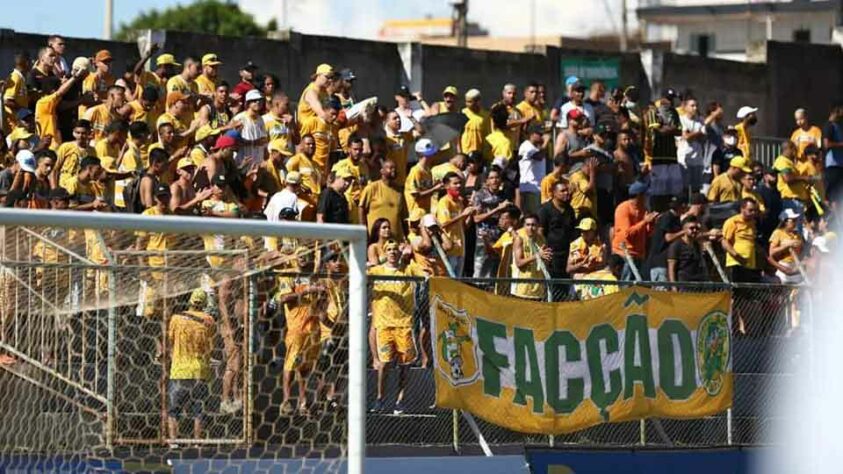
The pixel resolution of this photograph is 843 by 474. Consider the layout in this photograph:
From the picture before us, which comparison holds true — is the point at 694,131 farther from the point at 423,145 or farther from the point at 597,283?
the point at 597,283

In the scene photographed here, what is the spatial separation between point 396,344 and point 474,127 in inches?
257

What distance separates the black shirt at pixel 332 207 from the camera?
16266 millimetres

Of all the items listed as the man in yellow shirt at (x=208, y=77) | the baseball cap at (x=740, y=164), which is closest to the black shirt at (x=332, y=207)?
the man in yellow shirt at (x=208, y=77)

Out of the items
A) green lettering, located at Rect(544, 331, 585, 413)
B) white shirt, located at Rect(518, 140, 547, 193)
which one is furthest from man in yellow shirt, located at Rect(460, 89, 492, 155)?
green lettering, located at Rect(544, 331, 585, 413)

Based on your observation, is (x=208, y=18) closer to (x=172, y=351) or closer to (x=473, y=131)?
(x=473, y=131)

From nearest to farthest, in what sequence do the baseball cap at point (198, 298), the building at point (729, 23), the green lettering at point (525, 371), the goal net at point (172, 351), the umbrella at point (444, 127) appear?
1. the goal net at point (172, 351)
2. the baseball cap at point (198, 298)
3. the green lettering at point (525, 371)
4. the umbrella at point (444, 127)
5. the building at point (729, 23)

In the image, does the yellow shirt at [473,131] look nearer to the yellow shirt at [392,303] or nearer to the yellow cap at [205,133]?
the yellow cap at [205,133]

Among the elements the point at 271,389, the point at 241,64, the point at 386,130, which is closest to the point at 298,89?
the point at 241,64

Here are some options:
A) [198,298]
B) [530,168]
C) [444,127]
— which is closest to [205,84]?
[444,127]

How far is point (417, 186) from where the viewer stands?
17516 millimetres

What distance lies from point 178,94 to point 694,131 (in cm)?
685

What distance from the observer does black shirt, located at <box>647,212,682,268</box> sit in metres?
17.4

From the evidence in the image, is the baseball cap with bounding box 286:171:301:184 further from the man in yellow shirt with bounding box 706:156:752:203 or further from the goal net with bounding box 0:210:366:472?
the man in yellow shirt with bounding box 706:156:752:203

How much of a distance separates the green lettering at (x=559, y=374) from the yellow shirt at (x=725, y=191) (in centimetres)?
659
